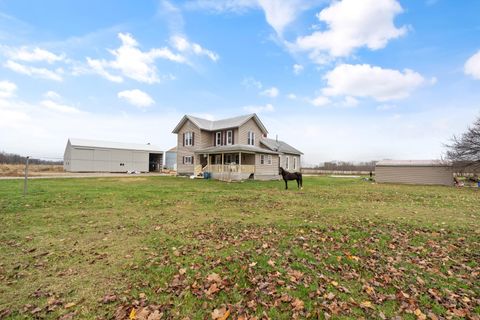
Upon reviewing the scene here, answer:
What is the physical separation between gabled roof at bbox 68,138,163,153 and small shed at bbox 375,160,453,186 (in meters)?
39.0

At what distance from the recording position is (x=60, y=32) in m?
14.5

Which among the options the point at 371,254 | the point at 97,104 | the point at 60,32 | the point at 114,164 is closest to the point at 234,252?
the point at 371,254

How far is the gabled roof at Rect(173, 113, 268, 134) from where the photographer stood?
87.8 feet

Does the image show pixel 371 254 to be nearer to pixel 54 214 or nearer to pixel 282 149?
pixel 54 214

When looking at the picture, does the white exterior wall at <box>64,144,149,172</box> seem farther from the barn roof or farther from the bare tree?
the bare tree

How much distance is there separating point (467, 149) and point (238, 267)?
29992mm

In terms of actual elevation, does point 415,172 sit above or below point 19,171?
above

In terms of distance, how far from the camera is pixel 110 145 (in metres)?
39.9

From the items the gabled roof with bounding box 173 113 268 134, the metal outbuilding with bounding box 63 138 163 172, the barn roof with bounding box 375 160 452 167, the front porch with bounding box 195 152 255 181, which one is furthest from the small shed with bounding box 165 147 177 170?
the barn roof with bounding box 375 160 452 167

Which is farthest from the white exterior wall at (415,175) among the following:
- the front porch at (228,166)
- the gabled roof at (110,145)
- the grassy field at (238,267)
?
the gabled roof at (110,145)

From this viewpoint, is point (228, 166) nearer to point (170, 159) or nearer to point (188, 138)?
point (188, 138)

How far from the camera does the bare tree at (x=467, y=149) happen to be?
2212 centimetres

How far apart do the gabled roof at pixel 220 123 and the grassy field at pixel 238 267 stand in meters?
20.4

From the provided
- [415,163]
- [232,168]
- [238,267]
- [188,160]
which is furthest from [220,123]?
[238,267]
